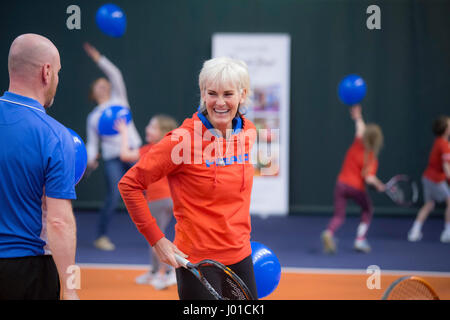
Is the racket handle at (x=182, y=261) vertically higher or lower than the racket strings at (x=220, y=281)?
higher

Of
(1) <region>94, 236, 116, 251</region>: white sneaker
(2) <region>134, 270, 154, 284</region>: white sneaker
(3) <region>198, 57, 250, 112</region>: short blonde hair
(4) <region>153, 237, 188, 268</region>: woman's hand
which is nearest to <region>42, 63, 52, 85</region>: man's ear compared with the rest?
(3) <region>198, 57, 250, 112</region>: short blonde hair

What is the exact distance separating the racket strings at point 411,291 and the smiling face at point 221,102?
1.03 m

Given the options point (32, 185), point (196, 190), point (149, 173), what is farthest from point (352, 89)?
point (32, 185)

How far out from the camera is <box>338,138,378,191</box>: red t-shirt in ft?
20.6

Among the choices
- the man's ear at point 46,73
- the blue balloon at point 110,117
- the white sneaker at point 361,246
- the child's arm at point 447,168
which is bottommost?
the white sneaker at point 361,246

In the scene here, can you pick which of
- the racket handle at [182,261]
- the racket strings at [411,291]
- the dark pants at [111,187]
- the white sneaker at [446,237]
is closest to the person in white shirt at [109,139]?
the dark pants at [111,187]

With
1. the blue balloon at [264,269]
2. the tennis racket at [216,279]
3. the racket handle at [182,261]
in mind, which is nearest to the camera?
the tennis racket at [216,279]

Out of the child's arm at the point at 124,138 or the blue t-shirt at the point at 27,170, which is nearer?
the blue t-shirt at the point at 27,170

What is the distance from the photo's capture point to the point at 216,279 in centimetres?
226

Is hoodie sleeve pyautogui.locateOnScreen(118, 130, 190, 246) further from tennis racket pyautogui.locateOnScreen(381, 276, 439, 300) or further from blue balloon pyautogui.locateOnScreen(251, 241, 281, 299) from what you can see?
tennis racket pyautogui.locateOnScreen(381, 276, 439, 300)

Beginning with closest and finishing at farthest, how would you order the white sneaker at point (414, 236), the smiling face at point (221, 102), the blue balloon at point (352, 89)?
1. the smiling face at point (221, 102)
2. the blue balloon at point (352, 89)
3. the white sneaker at point (414, 236)

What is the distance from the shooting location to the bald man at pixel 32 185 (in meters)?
1.95

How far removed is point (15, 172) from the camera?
6.42 feet

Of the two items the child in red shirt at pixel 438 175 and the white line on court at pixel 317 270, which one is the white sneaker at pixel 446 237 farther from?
the white line on court at pixel 317 270
